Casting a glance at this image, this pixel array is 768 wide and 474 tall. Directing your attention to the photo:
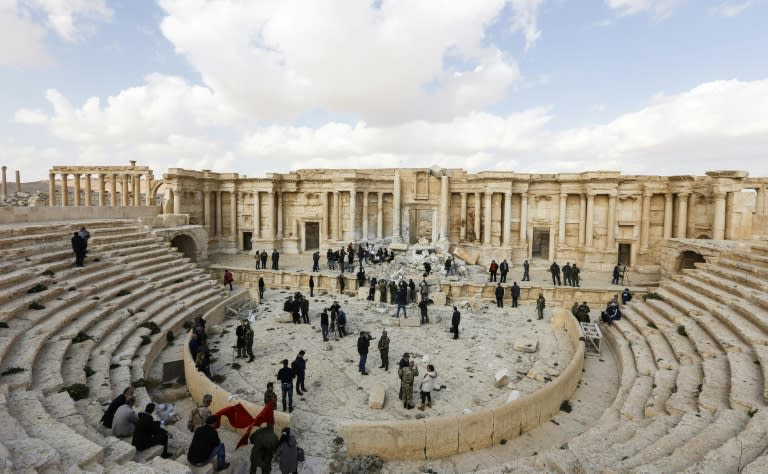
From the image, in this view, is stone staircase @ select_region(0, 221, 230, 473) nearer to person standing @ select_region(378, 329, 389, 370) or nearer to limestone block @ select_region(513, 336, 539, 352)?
person standing @ select_region(378, 329, 389, 370)

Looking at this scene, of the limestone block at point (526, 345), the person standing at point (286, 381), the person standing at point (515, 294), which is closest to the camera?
the person standing at point (286, 381)

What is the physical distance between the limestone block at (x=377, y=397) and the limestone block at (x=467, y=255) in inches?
614

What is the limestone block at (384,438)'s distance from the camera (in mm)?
7273

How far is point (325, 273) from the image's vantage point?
841 inches

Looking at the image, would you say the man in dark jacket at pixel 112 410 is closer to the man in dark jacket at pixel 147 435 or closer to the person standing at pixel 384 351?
the man in dark jacket at pixel 147 435

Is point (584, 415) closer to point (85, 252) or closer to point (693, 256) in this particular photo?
point (693, 256)

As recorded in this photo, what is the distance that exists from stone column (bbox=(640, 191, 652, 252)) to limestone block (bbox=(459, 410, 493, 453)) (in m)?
21.1

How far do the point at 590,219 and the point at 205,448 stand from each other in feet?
79.2

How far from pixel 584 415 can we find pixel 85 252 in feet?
54.7

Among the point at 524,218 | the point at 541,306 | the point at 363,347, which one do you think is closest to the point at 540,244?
the point at 524,218

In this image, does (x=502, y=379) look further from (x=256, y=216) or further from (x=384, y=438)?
(x=256, y=216)

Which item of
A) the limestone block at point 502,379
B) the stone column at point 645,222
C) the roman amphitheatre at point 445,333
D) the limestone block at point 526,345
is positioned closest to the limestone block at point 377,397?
the roman amphitheatre at point 445,333

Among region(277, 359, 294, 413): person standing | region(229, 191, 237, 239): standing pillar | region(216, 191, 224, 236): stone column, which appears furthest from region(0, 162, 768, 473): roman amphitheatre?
region(229, 191, 237, 239): standing pillar

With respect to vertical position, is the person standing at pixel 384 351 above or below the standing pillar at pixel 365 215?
below
